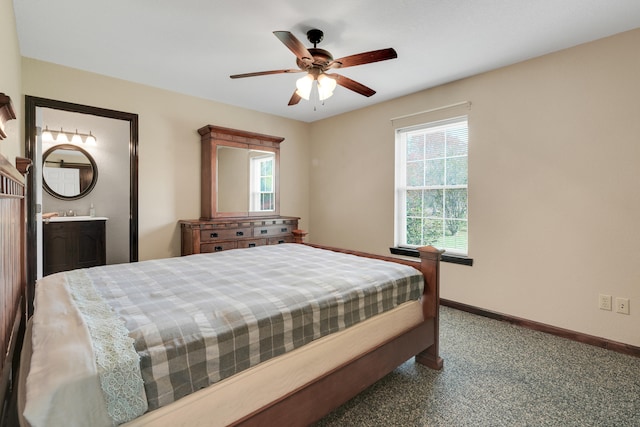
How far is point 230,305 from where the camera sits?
4.33 ft

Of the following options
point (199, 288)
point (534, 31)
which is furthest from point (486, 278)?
point (199, 288)

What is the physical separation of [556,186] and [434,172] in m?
1.15

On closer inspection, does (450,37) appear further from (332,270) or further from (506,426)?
(506,426)

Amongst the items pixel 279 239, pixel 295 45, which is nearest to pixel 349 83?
pixel 295 45

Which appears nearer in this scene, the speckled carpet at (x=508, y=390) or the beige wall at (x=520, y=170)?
the speckled carpet at (x=508, y=390)

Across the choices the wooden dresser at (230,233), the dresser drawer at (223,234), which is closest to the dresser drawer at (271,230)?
the wooden dresser at (230,233)

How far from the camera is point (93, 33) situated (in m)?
2.33

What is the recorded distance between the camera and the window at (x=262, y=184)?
13.7 ft

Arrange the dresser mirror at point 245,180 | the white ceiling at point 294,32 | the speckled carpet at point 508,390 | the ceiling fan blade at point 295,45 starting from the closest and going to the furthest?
the speckled carpet at point 508,390 → the ceiling fan blade at point 295,45 → the white ceiling at point 294,32 → the dresser mirror at point 245,180

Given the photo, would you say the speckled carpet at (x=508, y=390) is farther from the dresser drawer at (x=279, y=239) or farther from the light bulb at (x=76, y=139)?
the light bulb at (x=76, y=139)

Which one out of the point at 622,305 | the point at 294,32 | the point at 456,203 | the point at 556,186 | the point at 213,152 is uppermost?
the point at 294,32

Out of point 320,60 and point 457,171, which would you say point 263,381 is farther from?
point 457,171

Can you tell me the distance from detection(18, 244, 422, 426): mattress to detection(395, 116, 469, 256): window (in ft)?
4.99

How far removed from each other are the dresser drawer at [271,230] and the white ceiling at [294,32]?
179 cm
